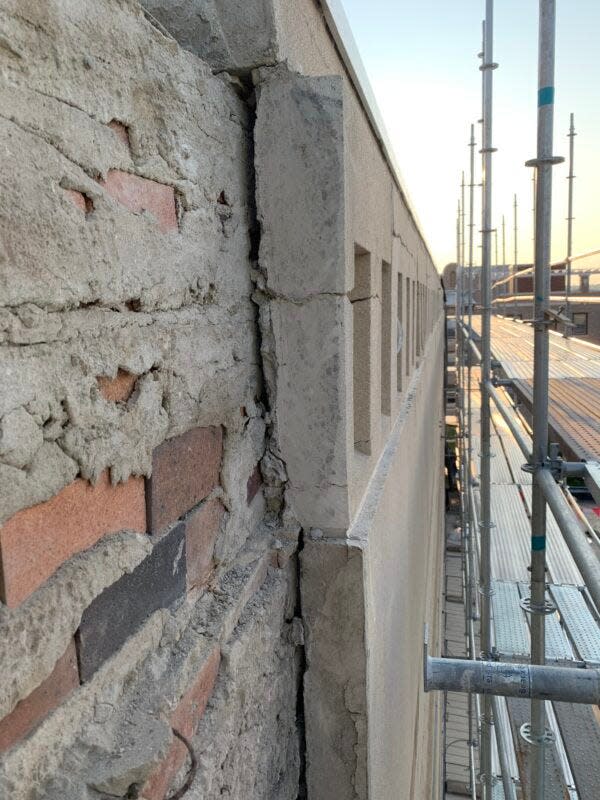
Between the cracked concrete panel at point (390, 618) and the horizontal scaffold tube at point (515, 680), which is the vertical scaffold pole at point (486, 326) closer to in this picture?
the cracked concrete panel at point (390, 618)

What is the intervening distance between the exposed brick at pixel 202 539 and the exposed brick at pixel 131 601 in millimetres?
38

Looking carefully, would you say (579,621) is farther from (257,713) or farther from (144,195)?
(144,195)

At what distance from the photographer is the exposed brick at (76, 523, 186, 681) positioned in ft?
3.60

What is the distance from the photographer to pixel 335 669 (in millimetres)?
1943

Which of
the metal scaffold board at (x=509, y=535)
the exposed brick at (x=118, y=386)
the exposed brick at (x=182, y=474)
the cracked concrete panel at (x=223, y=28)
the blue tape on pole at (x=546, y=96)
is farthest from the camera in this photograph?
the metal scaffold board at (x=509, y=535)

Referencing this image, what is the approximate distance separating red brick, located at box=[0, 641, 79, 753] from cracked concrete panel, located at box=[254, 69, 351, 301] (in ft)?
3.48

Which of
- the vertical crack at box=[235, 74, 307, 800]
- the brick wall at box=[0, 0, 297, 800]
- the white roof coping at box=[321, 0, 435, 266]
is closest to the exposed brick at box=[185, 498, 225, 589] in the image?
the brick wall at box=[0, 0, 297, 800]

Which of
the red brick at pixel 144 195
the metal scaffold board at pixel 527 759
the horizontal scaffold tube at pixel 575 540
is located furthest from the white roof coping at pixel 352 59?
the metal scaffold board at pixel 527 759

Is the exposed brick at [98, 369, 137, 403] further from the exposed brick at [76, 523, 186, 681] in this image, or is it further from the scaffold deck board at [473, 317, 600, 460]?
the scaffold deck board at [473, 317, 600, 460]

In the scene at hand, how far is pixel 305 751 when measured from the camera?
1996mm

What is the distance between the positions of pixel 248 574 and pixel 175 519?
1.13 feet

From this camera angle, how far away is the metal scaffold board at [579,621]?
5.12 meters

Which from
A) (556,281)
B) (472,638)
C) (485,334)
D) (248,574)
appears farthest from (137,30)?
(556,281)

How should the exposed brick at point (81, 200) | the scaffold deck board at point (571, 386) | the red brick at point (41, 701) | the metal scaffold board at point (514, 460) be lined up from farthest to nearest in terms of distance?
the metal scaffold board at point (514, 460) < the scaffold deck board at point (571, 386) < the exposed brick at point (81, 200) < the red brick at point (41, 701)
